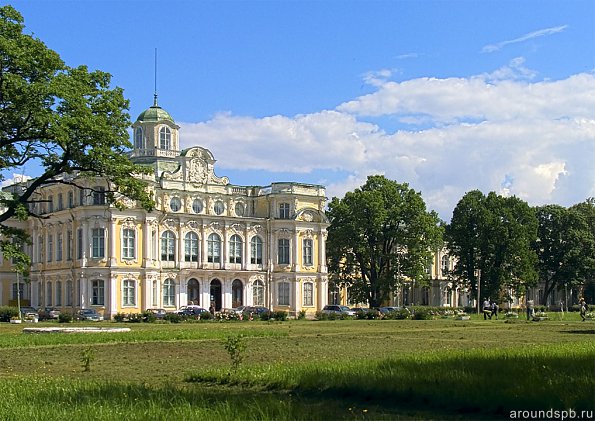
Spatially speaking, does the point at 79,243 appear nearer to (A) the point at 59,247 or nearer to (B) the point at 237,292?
(A) the point at 59,247

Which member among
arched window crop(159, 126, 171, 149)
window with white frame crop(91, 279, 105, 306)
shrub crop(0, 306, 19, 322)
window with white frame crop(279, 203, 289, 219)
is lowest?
shrub crop(0, 306, 19, 322)

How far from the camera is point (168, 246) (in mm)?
90188

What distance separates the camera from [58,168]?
35.8 metres

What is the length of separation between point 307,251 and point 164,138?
67.8ft

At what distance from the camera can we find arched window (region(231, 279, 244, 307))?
95037 millimetres

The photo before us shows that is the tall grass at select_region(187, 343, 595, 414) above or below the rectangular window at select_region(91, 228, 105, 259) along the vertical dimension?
below

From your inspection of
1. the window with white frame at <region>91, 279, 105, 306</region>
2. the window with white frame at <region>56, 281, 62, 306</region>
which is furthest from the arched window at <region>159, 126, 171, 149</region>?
the window with white frame at <region>91, 279, 105, 306</region>

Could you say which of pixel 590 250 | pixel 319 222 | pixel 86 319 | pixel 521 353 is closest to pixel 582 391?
pixel 521 353

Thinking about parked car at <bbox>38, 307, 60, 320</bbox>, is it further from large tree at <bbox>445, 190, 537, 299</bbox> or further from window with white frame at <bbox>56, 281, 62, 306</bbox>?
large tree at <bbox>445, 190, 537, 299</bbox>

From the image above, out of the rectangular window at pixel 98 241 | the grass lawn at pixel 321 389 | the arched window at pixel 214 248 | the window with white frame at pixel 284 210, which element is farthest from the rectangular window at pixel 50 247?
the grass lawn at pixel 321 389

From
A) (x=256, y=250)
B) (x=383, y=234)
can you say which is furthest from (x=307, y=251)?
(x=383, y=234)

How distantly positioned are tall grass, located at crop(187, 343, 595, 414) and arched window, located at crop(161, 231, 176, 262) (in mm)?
72267

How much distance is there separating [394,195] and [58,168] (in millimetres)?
59964

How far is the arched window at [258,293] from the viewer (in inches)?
3780
